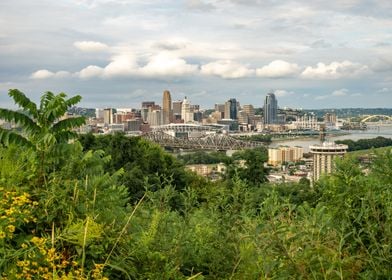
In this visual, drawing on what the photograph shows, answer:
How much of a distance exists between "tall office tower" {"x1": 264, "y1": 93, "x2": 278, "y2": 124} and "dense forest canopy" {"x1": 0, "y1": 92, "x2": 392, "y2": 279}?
135 m

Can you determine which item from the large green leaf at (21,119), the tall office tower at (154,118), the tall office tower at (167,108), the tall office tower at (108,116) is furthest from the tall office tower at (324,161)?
the tall office tower at (167,108)

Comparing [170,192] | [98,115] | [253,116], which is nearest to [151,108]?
[98,115]

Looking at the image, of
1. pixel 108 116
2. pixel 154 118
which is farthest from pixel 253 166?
pixel 154 118

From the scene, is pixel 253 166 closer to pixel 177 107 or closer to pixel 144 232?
pixel 144 232

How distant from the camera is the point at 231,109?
475ft

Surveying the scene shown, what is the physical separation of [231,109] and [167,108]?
25.3m

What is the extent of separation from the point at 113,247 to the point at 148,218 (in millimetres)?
670

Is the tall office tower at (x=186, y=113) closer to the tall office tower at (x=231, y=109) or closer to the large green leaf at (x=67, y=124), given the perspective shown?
the tall office tower at (x=231, y=109)

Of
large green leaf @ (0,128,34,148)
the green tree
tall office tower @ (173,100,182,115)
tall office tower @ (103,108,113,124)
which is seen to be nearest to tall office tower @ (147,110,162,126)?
tall office tower @ (103,108,113,124)

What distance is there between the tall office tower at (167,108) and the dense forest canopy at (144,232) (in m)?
117

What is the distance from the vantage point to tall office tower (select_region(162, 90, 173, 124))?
121375mm

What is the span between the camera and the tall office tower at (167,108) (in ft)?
398

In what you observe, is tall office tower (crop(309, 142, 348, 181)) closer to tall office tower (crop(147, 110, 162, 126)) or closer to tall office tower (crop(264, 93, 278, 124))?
tall office tower (crop(147, 110, 162, 126))

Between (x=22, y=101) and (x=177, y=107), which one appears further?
(x=177, y=107)
